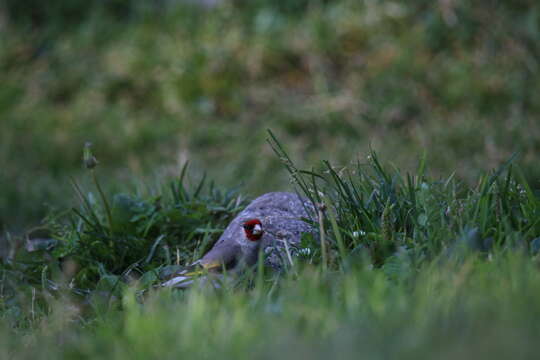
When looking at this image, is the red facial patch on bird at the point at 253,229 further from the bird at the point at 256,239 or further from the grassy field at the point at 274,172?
the grassy field at the point at 274,172

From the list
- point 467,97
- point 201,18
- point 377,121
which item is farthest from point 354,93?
point 201,18

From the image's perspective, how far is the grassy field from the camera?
176 centimetres

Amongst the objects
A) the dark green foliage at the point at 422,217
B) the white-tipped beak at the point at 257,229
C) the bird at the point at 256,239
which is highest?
the dark green foliage at the point at 422,217

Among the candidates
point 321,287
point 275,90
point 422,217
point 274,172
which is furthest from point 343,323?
point 275,90

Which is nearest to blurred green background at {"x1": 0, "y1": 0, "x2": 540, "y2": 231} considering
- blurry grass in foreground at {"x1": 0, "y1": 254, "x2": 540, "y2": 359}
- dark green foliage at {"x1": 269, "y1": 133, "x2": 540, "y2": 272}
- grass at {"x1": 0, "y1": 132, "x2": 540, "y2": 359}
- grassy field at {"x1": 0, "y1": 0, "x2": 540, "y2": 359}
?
grassy field at {"x1": 0, "y1": 0, "x2": 540, "y2": 359}

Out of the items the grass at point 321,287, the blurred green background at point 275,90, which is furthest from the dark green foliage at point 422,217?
the blurred green background at point 275,90

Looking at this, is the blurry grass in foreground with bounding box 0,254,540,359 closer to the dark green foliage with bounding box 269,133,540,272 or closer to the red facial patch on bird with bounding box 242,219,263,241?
the dark green foliage with bounding box 269,133,540,272

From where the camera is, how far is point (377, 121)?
21.5 ft

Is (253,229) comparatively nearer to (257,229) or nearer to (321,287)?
(257,229)

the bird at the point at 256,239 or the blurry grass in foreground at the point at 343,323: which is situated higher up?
the blurry grass in foreground at the point at 343,323

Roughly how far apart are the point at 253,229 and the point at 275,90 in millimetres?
4543

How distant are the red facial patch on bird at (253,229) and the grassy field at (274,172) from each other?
0.15m

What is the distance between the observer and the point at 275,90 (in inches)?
279

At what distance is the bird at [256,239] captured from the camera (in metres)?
2.62
